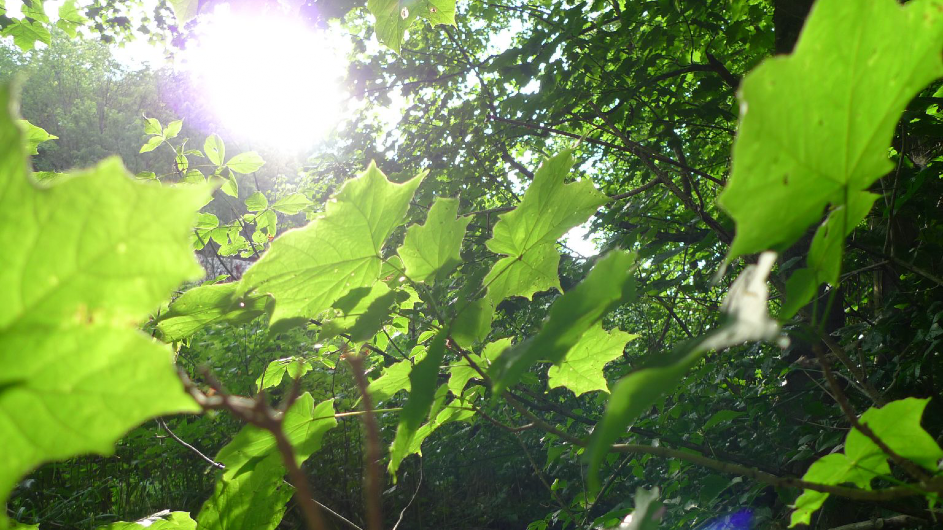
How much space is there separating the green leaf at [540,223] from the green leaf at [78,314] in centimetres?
50

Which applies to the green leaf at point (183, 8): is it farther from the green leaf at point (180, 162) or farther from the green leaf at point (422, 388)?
the green leaf at point (180, 162)

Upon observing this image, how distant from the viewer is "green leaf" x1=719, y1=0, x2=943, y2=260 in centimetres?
32

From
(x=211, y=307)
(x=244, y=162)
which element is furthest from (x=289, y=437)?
(x=244, y=162)

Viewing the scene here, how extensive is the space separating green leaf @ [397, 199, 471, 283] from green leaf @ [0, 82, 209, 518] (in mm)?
435

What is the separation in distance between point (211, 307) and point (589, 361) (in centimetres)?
57

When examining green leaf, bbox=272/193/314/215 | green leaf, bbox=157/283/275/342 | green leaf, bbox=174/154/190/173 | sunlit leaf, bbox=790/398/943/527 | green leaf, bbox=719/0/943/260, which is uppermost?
green leaf, bbox=174/154/190/173

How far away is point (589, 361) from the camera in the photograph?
84cm

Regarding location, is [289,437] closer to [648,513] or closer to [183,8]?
[648,513]

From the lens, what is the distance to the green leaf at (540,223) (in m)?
0.70

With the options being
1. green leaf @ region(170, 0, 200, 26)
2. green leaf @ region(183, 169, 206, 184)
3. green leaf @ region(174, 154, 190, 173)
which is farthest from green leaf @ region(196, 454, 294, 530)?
green leaf @ region(174, 154, 190, 173)

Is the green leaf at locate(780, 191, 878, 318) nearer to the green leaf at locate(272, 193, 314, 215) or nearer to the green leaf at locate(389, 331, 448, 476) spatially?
the green leaf at locate(389, 331, 448, 476)

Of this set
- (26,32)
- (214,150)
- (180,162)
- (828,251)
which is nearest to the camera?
(828,251)

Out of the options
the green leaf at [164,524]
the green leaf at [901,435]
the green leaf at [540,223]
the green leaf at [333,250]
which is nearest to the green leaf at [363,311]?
the green leaf at [333,250]

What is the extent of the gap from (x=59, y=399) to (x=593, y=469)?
273 millimetres
